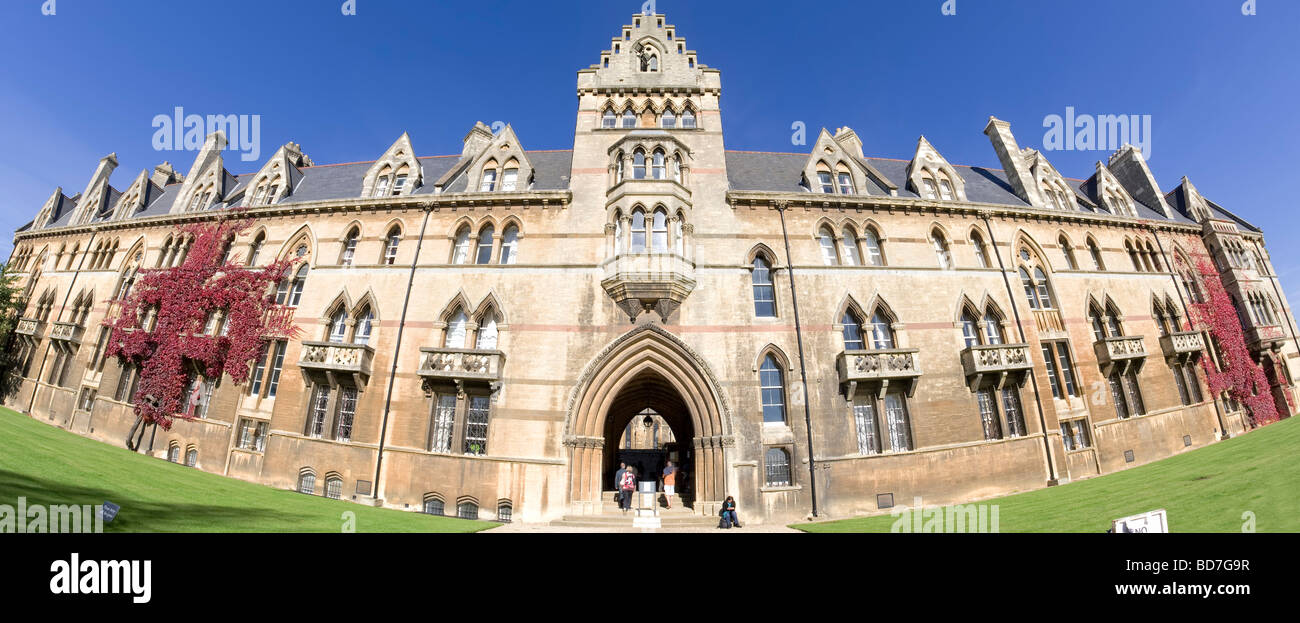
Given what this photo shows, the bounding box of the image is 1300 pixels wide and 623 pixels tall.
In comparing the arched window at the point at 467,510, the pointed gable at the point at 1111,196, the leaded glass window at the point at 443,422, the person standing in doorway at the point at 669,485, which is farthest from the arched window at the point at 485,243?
the pointed gable at the point at 1111,196

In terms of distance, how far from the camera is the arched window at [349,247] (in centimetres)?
1977

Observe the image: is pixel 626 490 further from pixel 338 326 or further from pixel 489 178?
pixel 489 178

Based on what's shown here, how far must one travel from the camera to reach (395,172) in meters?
21.7

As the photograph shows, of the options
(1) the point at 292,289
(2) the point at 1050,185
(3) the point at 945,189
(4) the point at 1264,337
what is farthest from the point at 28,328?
(4) the point at 1264,337

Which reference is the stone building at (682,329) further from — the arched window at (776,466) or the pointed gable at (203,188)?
the pointed gable at (203,188)

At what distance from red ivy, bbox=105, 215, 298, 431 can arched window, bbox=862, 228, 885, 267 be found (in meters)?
24.9

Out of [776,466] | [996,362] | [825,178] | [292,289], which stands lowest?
[776,466]

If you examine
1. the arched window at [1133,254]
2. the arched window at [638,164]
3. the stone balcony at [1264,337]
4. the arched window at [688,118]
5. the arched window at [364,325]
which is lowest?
the arched window at [364,325]

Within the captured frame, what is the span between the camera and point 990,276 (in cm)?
1939

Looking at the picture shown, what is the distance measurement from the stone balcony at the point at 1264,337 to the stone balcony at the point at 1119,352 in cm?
968

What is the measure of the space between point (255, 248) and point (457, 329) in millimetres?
12124
